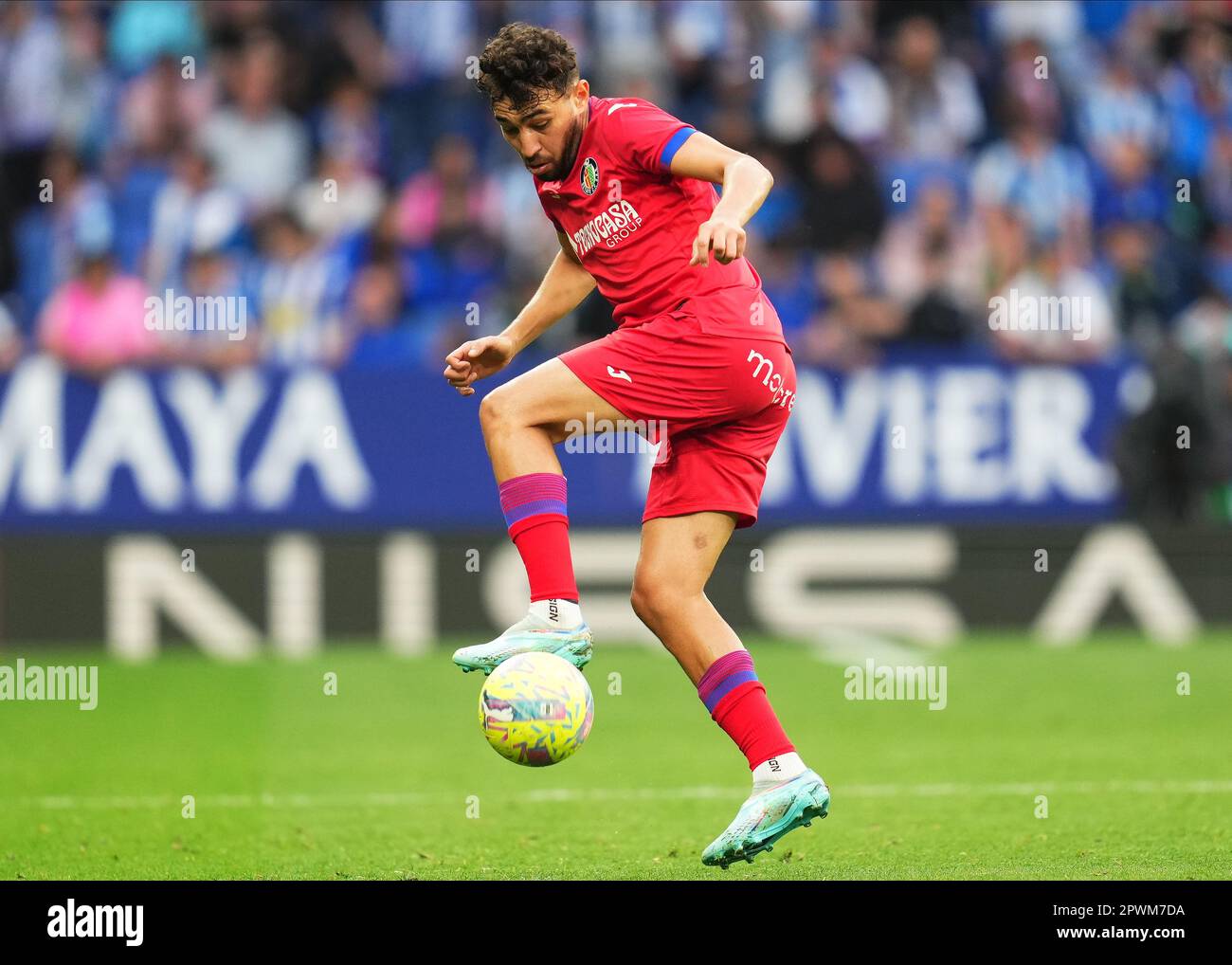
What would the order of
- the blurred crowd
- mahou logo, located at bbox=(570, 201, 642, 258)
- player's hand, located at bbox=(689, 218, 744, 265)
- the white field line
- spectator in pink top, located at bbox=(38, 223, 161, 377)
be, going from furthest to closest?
the blurred crowd
spectator in pink top, located at bbox=(38, 223, 161, 377)
the white field line
mahou logo, located at bbox=(570, 201, 642, 258)
player's hand, located at bbox=(689, 218, 744, 265)

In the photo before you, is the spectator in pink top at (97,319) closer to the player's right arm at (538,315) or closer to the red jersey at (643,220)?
the player's right arm at (538,315)

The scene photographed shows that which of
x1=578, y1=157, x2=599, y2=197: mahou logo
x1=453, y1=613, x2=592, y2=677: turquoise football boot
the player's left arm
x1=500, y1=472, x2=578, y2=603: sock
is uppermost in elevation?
x1=578, y1=157, x2=599, y2=197: mahou logo

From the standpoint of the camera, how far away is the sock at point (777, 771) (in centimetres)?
567

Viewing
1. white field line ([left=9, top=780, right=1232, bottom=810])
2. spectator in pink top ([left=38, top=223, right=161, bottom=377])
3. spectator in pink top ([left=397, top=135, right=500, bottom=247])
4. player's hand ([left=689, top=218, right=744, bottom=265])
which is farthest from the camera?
spectator in pink top ([left=397, top=135, right=500, bottom=247])

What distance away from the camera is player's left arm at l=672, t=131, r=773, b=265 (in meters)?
4.94

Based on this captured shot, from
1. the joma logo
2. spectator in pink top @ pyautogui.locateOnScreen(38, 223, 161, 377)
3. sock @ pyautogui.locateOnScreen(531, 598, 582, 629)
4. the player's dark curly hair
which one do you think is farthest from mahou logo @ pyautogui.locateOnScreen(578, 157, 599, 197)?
spectator in pink top @ pyautogui.locateOnScreen(38, 223, 161, 377)

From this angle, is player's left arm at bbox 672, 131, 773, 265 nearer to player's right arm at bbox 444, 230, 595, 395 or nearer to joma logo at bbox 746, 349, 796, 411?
joma logo at bbox 746, 349, 796, 411

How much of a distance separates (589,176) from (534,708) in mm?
1538

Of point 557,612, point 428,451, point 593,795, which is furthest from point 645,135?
point 428,451

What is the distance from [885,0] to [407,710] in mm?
7727

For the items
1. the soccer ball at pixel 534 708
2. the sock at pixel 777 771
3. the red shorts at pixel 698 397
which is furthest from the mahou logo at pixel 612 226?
the sock at pixel 777 771

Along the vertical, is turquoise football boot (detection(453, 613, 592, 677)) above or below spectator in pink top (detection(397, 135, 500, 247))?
below

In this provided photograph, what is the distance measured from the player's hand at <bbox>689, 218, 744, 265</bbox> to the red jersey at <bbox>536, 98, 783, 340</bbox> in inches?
25.3

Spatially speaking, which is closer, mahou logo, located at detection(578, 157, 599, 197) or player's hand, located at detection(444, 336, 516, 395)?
mahou logo, located at detection(578, 157, 599, 197)
